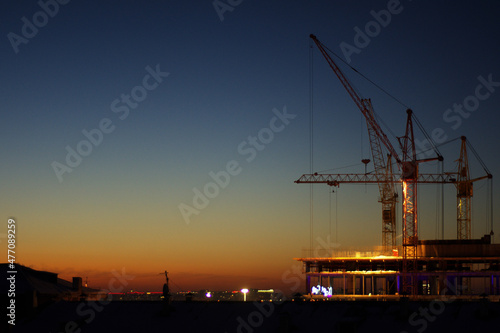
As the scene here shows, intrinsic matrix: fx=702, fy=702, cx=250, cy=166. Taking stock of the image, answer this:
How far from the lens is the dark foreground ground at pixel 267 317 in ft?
184

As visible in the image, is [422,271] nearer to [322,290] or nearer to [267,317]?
[322,290]

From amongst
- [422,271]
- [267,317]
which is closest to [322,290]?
[422,271]

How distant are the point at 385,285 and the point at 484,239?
77.4 feet

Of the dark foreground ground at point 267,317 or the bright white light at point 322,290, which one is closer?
the dark foreground ground at point 267,317

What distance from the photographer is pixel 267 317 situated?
60125 millimetres

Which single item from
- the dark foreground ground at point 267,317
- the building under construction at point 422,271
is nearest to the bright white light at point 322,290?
the building under construction at point 422,271

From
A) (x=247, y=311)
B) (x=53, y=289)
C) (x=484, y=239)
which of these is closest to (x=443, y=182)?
(x=484, y=239)

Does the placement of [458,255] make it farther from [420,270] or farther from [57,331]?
[57,331]

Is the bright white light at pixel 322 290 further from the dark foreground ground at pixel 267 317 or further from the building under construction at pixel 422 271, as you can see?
the dark foreground ground at pixel 267 317

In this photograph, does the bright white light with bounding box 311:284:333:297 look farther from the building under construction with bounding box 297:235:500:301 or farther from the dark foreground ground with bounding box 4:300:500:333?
the dark foreground ground with bounding box 4:300:500:333

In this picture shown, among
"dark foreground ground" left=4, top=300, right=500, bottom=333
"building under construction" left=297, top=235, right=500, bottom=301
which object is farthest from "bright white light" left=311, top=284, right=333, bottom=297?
"dark foreground ground" left=4, top=300, right=500, bottom=333

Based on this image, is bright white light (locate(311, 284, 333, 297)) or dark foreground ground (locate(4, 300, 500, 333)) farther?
bright white light (locate(311, 284, 333, 297))

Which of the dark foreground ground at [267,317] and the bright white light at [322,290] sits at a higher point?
the dark foreground ground at [267,317]

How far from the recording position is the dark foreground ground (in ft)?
184
